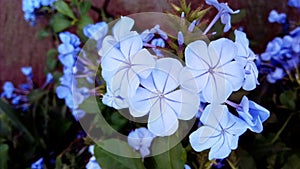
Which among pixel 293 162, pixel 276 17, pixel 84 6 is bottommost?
pixel 293 162

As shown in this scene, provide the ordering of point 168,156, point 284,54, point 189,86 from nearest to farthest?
1. point 189,86
2. point 168,156
3. point 284,54

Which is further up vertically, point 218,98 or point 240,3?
point 218,98

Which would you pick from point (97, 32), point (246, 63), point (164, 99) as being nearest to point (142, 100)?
point (164, 99)

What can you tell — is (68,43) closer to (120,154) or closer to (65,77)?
(65,77)

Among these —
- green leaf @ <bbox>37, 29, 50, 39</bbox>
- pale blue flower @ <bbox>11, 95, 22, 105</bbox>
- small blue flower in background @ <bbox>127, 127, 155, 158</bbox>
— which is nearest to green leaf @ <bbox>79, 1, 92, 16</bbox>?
green leaf @ <bbox>37, 29, 50, 39</bbox>

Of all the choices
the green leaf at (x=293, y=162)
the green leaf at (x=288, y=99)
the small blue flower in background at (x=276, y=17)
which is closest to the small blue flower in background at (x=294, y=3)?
the small blue flower in background at (x=276, y=17)

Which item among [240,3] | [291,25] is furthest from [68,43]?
[291,25]

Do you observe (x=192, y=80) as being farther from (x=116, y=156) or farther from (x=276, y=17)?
(x=276, y=17)
